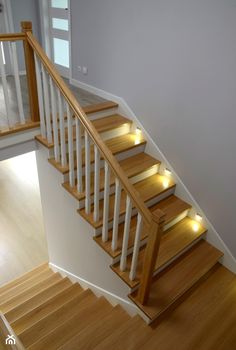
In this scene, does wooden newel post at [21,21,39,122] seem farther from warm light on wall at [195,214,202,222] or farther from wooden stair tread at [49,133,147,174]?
warm light on wall at [195,214,202,222]

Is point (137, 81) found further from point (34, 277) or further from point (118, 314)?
point (34, 277)

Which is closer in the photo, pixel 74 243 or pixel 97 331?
pixel 97 331

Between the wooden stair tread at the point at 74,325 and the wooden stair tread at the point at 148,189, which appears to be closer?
the wooden stair tread at the point at 74,325

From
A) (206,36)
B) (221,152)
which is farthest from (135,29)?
(221,152)

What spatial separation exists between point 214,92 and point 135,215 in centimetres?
142

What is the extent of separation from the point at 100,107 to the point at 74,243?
5.40 feet

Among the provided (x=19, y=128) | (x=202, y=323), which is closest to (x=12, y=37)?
(x=19, y=128)

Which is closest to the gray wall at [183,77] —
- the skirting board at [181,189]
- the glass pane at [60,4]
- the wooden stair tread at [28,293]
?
the skirting board at [181,189]

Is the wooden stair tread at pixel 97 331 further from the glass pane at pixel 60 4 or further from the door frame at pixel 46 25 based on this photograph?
the glass pane at pixel 60 4

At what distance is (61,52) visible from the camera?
4711 millimetres

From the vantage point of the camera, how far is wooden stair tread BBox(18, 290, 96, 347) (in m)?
2.54

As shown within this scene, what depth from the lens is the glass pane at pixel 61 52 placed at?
4.58 metres

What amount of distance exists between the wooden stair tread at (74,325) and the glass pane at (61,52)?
361 cm

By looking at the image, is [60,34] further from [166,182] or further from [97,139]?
[97,139]
